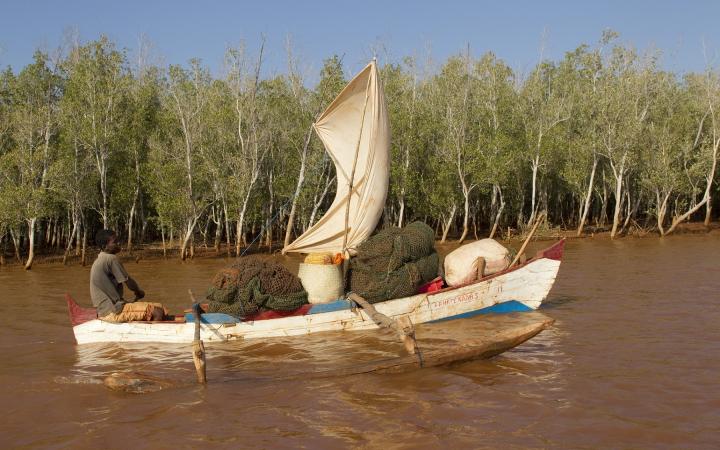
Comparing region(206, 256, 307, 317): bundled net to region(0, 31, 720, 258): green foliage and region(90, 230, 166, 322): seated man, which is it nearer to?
region(90, 230, 166, 322): seated man

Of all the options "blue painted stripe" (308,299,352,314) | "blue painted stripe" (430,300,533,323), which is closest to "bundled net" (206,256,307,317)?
"blue painted stripe" (308,299,352,314)

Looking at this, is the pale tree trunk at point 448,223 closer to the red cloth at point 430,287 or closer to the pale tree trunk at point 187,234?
the pale tree trunk at point 187,234

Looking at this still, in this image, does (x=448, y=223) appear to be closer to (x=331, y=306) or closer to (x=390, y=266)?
(x=390, y=266)

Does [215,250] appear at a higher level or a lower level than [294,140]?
lower

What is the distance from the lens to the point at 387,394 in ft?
20.6

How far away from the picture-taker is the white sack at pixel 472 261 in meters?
9.49

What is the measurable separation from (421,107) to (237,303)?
74.8ft

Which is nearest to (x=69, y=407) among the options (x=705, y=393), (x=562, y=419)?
(x=562, y=419)

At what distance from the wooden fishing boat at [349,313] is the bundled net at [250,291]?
0.15 meters

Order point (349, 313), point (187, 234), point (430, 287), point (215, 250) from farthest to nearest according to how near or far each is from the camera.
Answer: point (215, 250), point (187, 234), point (430, 287), point (349, 313)

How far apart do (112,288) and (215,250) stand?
1747 centimetres

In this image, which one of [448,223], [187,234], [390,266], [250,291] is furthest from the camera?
[448,223]

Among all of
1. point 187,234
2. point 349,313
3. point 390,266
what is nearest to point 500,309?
point 390,266

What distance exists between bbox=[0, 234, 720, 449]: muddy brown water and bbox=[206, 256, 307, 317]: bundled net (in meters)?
0.49
